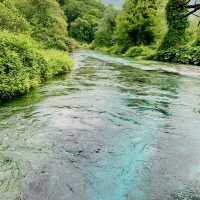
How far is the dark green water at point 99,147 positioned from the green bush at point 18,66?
23.8 inches

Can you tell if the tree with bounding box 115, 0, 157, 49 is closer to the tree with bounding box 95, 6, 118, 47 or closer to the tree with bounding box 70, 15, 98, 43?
the tree with bounding box 95, 6, 118, 47

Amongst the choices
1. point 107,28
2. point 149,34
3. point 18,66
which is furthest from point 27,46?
point 107,28

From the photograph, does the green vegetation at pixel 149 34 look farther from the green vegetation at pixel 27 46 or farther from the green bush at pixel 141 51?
the green vegetation at pixel 27 46

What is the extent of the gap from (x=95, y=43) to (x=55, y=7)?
3972 centimetres

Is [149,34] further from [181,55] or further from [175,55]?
[181,55]

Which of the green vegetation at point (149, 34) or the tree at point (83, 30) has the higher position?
the green vegetation at point (149, 34)

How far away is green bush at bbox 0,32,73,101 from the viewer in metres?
11.5

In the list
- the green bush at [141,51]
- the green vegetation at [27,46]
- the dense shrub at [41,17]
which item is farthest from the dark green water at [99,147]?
the green bush at [141,51]

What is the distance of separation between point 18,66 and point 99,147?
258 inches

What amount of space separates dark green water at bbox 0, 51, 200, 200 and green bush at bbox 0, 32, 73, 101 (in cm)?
60

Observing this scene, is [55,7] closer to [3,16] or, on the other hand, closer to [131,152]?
[3,16]

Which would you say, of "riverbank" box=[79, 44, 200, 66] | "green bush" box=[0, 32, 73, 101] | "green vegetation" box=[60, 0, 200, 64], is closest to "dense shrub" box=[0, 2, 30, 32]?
"green bush" box=[0, 32, 73, 101]

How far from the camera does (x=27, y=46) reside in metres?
Result: 14.0

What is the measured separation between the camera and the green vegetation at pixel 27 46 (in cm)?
1195
